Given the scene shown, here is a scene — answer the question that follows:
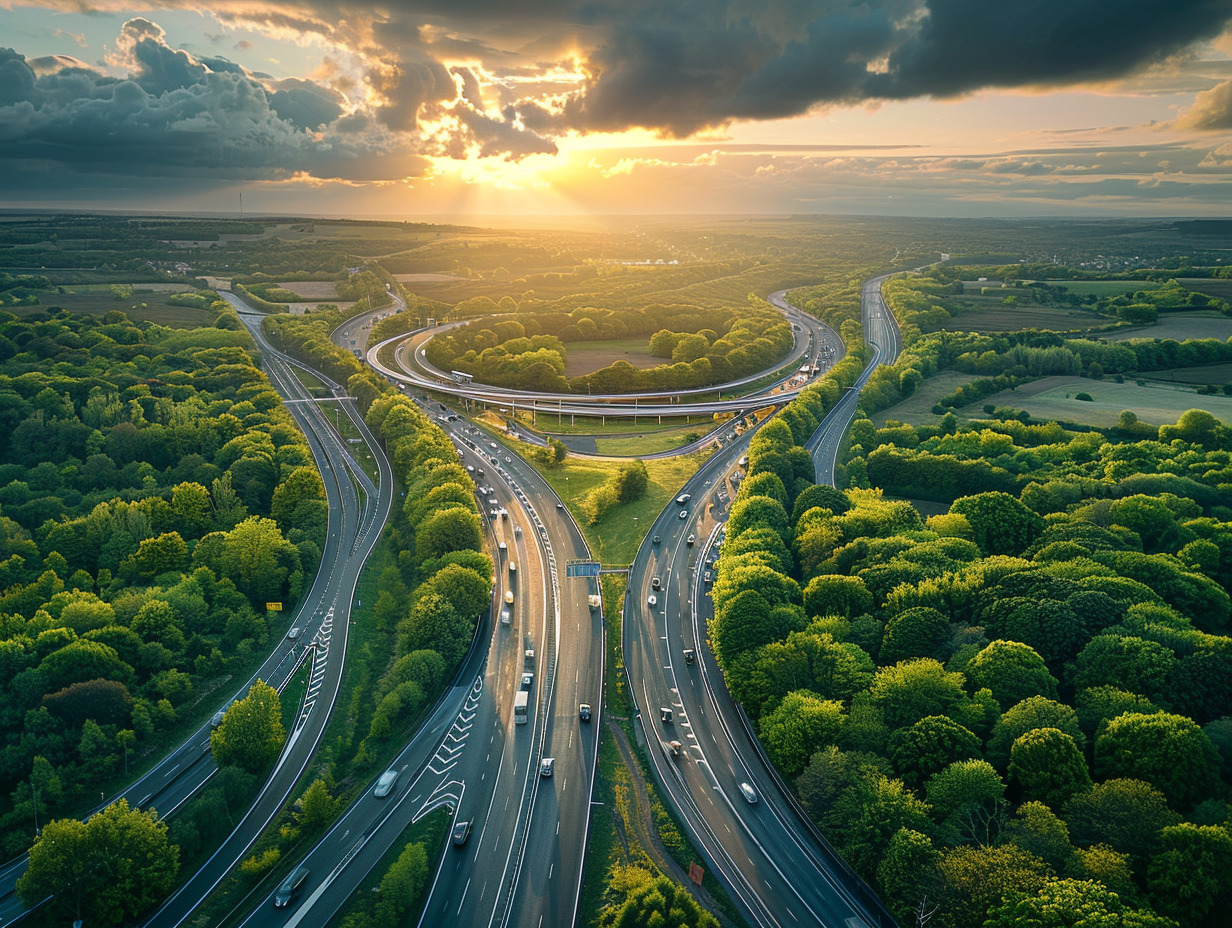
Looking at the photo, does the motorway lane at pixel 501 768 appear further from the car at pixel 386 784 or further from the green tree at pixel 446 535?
the green tree at pixel 446 535

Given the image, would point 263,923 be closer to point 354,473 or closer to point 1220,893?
point 1220,893

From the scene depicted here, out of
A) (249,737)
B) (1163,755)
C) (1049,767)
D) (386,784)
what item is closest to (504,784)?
(386,784)

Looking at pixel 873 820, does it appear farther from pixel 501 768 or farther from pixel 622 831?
pixel 501 768

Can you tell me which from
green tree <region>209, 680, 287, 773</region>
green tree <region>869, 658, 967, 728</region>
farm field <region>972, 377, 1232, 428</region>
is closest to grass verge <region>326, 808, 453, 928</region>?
green tree <region>209, 680, 287, 773</region>

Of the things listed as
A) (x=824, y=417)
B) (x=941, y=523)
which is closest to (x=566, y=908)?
(x=941, y=523)

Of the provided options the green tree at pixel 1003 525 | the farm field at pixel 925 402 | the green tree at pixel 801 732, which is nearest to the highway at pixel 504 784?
the green tree at pixel 801 732

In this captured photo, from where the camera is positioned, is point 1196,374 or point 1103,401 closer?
point 1103,401

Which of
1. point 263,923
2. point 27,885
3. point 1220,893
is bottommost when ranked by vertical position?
point 263,923
